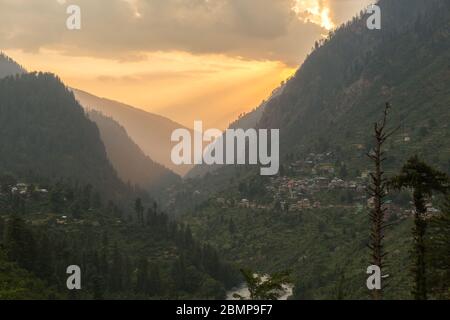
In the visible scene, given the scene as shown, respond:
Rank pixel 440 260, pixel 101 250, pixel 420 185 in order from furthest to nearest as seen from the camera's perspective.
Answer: pixel 101 250, pixel 440 260, pixel 420 185

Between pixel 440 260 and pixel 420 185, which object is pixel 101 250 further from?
pixel 420 185

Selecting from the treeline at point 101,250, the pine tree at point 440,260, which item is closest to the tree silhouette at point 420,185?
the pine tree at point 440,260

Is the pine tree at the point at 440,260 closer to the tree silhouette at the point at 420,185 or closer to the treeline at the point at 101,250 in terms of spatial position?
the tree silhouette at the point at 420,185

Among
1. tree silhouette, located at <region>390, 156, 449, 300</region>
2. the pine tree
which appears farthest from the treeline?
tree silhouette, located at <region>390, 156, 449, 300</region>

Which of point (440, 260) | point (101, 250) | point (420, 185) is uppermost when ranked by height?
point (420, 185)

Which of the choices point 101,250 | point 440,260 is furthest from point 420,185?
point 101,250

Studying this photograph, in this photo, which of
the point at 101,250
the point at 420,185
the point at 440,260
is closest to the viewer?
the point at 420,185

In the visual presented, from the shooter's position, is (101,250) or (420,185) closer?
(420,185)
